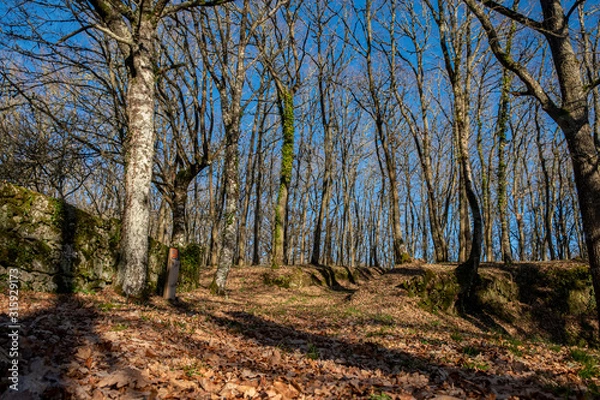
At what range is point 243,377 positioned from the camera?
3490 mm

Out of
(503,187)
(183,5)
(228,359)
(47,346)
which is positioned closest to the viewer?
(47,346)

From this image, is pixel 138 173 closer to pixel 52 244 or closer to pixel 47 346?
pixel 52 244

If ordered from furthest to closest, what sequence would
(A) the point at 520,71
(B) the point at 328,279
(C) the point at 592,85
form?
(B) the point at 328,279, (A) the point at 520,71, (C) the point at 592,85

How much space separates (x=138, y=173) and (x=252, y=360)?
4.63m

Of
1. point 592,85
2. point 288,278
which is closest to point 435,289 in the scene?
point 288,278

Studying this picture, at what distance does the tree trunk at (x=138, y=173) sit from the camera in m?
6.80

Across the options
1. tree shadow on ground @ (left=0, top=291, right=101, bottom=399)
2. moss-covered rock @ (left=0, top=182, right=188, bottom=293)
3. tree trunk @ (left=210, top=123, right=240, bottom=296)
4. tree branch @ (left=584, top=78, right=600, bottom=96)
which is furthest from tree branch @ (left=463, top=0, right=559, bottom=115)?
moss-covered rock @ (left=0, top=182, right=188, bottom=293)

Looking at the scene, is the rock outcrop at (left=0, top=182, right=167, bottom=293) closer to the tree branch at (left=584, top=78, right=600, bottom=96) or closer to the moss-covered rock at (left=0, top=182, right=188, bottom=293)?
the moss-covered rock at (left=0, top=182, right=188, bottom=293)

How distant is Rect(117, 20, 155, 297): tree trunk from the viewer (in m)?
6.80

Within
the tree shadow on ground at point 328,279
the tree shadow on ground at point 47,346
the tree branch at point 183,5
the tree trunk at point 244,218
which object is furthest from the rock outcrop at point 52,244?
the tree trunk at point 244,218

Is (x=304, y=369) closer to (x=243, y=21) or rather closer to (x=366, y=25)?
(x=243, y=21)

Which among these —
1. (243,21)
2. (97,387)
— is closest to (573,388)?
(97,387)

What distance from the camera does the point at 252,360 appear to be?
4.25 meters

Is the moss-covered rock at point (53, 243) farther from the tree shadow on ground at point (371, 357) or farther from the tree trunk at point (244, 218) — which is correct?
the tree trunk at point (244, 218)
